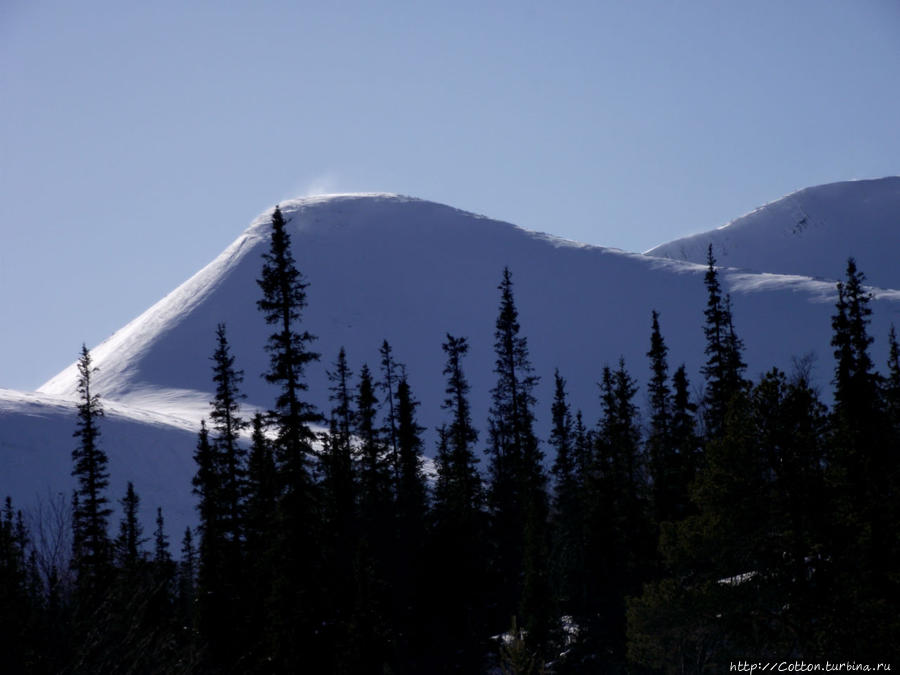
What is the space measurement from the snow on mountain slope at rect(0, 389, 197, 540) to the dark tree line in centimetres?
10361

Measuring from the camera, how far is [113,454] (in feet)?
556

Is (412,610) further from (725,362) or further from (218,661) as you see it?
(725,362)

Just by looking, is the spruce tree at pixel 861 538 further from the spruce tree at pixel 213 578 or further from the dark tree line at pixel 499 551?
the spruce tree at pixel 213 578

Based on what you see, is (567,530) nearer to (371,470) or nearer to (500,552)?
(500,552)

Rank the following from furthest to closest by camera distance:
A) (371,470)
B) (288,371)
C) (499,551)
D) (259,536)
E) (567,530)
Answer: (567,530) < (499,551) < (371,470) < (259,536) < (288,371)

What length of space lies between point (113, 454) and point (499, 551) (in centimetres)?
14264

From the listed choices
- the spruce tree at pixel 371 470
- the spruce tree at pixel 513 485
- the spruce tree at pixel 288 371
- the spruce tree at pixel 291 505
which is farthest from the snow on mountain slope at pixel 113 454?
the spruce tree at pixel 288 371

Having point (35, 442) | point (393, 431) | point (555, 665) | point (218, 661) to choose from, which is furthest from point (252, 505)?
point (35, 442)

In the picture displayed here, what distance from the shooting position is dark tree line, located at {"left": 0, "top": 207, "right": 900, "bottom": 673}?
19.6m

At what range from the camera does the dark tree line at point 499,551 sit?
64.2 ft

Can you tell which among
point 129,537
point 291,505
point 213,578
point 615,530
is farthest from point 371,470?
point 615,530

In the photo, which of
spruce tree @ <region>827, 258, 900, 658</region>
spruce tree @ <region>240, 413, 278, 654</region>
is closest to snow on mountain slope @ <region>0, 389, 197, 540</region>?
spruce tree @ <region>240, 413, 278, 654</region>

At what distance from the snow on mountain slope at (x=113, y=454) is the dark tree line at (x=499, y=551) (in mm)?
103607

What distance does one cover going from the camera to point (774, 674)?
801 inches
